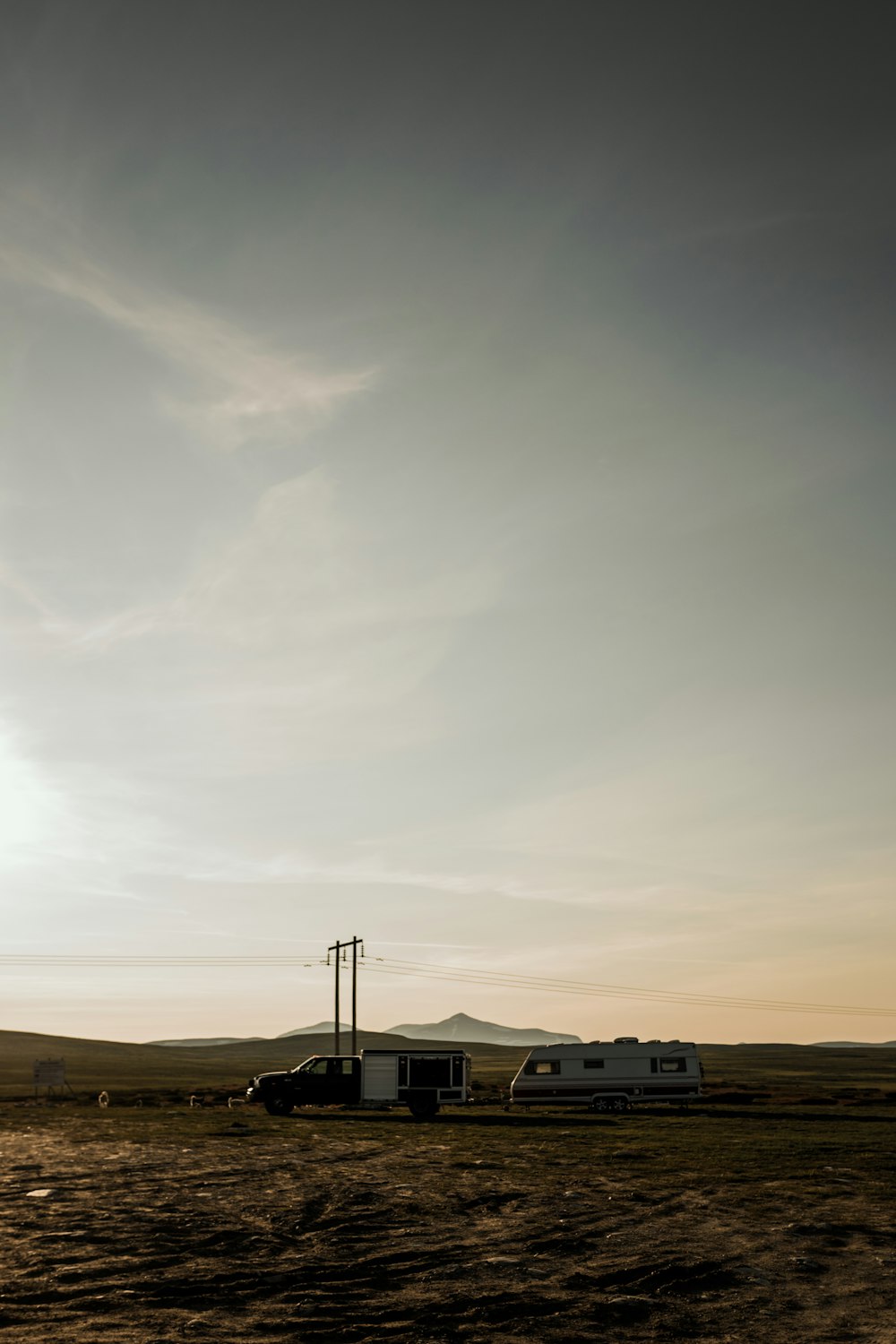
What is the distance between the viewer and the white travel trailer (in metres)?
45.2

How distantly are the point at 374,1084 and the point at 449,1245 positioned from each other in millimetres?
31558

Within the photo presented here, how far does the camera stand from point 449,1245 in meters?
13.4

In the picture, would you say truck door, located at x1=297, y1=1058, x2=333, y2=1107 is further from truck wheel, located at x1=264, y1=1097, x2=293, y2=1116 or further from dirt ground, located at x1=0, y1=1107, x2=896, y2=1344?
dirt ground, located at x1=0, y1=1107, x2=896, y2=1344

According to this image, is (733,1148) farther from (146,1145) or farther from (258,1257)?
(258,1257)

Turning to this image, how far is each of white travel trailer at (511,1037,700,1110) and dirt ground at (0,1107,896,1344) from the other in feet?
65.3

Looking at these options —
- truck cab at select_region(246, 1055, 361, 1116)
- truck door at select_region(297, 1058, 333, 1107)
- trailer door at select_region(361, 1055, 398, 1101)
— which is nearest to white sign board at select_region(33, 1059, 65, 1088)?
truck cab at select_region(246, 1055, 361, 1116)

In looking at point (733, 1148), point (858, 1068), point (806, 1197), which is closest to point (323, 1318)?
point (806, 1197)

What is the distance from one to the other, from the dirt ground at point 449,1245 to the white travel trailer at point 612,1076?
1989 cm

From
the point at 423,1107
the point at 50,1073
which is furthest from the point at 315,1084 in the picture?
the point at 50,1073

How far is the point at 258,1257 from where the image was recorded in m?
12.7

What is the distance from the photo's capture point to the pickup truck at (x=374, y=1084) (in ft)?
142

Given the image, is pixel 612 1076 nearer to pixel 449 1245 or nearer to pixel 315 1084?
pixel 315 1084

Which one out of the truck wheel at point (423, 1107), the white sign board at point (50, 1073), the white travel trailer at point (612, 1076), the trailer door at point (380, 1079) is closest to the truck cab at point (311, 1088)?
the trailer door at point (380, 1079)

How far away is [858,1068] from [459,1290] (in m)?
157
